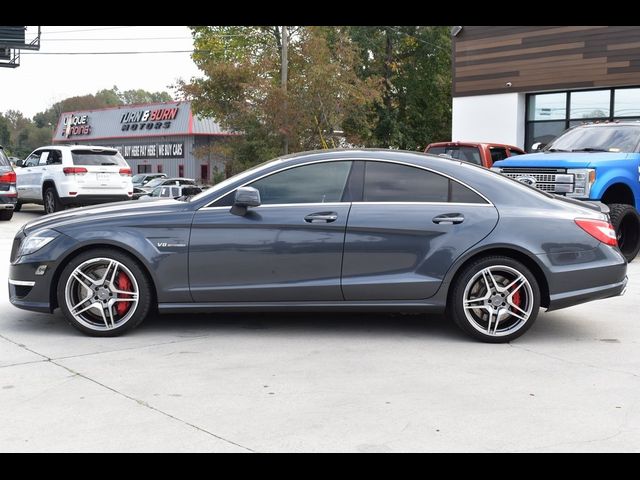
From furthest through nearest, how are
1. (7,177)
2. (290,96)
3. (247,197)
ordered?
1. (290,96)
2. (7,177)
3. (247,197)

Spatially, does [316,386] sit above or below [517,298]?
below

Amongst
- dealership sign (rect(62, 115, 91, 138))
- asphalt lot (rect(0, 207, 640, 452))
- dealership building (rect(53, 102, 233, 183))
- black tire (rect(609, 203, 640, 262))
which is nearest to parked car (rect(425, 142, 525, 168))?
black tire (rect(609, 203, 640, 262))

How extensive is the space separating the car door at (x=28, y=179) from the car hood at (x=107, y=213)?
13112 millimetres

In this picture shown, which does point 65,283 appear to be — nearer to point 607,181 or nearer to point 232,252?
point 232,252

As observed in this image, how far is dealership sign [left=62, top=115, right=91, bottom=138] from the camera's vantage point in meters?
60.5

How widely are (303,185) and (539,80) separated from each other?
17.9 meters

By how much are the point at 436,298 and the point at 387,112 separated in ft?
124

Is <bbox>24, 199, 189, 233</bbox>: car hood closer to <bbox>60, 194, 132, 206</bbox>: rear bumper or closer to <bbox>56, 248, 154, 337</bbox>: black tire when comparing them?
<bbox>56, 248, 154, 337</bbox>: black tire

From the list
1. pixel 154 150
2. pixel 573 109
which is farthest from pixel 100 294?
pixel 154 150

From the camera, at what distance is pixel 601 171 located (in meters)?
10.8

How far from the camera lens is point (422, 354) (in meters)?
5.77

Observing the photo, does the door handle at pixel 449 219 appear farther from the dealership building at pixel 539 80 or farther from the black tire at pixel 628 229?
the dealership building at pixel 539 80

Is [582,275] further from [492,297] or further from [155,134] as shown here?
[155,134]

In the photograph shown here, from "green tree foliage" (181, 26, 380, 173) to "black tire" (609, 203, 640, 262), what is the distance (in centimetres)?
1556
